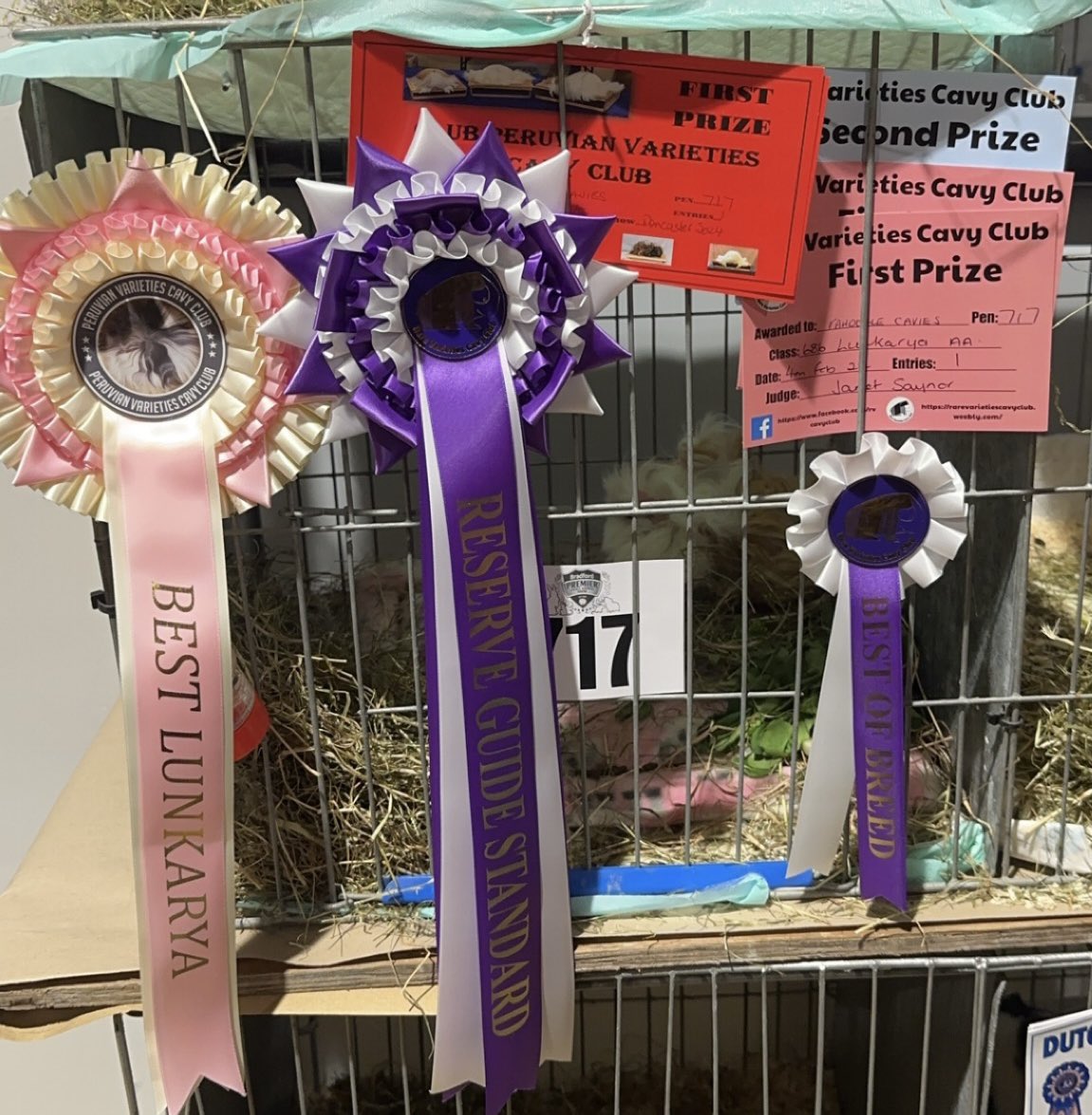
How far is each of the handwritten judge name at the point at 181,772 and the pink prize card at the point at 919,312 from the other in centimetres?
40

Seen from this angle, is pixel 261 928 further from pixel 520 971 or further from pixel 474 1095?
pixel 474 1095

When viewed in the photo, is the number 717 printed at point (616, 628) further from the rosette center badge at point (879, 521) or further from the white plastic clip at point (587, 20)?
the white plastic clip at point (587, 20)

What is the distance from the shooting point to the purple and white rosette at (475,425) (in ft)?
2.02

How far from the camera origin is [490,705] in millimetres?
678

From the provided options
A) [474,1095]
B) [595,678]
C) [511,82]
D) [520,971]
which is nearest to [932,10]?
[511,82]

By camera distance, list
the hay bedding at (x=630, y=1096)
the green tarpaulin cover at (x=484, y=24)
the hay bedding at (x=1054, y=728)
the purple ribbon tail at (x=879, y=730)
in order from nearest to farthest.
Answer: the green tarpaulin cover at (x=484, y=24) → the purple ribbon tail at (x=879, y=730) → the hay bedding at (x=1054, y=728) → the hay bedding at (x=630, y=1096)

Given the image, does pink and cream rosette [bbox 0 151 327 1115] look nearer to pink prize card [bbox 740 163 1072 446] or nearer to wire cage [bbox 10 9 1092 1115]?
wire cage [bbox 10 9 1092 1115]

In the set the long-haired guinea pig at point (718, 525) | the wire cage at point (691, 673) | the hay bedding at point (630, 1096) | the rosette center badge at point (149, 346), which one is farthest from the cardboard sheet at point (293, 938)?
the hay bedding at point (630, 1096)

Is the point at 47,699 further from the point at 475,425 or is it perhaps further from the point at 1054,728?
the point at 1054,728

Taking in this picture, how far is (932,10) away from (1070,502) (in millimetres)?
539

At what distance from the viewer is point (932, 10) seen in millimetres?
634

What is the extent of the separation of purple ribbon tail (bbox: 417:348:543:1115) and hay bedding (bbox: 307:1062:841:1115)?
52 cm

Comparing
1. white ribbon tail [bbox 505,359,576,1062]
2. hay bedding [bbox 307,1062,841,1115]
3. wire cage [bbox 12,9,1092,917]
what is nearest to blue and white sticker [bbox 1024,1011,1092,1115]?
wire cage [bbox 12,9,1092,917]

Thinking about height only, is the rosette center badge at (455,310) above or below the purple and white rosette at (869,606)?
above
